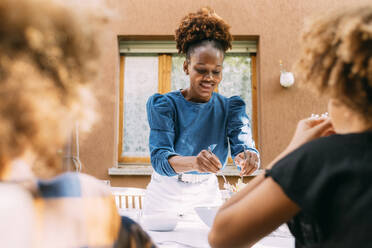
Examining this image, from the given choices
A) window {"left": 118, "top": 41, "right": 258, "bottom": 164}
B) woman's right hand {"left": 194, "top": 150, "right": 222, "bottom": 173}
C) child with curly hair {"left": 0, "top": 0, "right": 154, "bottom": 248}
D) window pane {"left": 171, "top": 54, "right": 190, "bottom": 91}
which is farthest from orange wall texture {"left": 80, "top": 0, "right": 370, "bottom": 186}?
child with curly hair {"left": 0, "top": 0, "right": 154, "bottom": 248}

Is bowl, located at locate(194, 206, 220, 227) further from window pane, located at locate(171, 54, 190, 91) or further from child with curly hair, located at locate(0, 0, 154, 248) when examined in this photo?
window pane, located at locate(171, 54, 190, 91)

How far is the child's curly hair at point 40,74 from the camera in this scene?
1.65 ft

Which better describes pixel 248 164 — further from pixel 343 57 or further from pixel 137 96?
pixel 137 96

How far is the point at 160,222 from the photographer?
1.49 meters

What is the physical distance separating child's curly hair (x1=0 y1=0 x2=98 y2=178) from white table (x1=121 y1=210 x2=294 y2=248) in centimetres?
83

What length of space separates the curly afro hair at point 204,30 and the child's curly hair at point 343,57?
4.15 ft

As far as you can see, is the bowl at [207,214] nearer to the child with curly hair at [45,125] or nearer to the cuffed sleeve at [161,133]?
the cuffed sleeve at [161,133]

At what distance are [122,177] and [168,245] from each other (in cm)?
348

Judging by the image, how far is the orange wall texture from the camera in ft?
15.5

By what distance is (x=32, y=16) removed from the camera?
514 mm

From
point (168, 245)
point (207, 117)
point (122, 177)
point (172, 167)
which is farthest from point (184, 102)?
point (122, 177)

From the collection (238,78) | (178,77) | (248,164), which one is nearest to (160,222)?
(248,164)

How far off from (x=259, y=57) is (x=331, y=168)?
4.42 m

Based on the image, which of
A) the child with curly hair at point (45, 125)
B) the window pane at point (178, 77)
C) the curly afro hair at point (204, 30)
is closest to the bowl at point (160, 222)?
the child with curly hair at point (45, 125)
